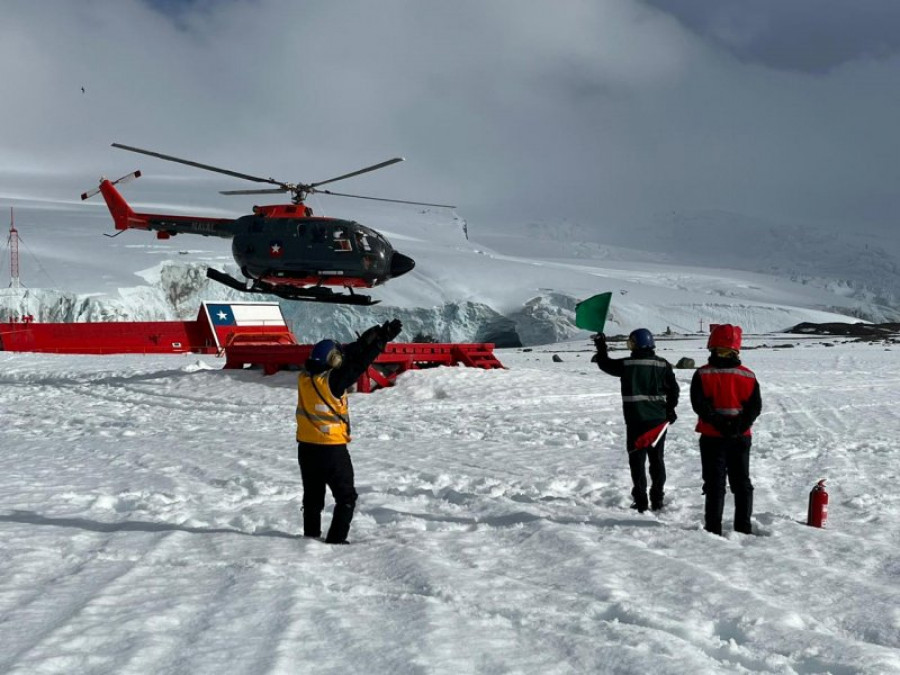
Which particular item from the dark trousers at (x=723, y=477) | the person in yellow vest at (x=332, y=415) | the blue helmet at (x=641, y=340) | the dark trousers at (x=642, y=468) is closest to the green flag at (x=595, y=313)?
the blue helmet at (x=641, y=340)

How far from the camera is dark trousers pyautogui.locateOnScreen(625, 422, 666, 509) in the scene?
5.95 metres

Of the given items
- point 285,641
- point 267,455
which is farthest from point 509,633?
point 267,455

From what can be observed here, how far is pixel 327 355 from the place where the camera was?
5.15 metres

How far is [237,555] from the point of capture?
491 centimetres

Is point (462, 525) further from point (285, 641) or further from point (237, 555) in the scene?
point (285, 641)

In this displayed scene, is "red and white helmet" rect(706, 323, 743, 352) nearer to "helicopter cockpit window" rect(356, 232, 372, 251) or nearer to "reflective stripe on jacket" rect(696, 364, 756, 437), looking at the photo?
"reflective stripe on jacket" rect(696, 364, 756, 437)

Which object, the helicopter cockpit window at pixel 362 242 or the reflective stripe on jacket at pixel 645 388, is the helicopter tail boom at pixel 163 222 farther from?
the reflective stripe on jacket at pixel 645 388

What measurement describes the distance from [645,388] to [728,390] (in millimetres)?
828

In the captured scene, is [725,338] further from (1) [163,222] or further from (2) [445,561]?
(1) [163,222]

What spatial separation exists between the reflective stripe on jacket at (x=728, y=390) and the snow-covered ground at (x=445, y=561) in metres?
0.85

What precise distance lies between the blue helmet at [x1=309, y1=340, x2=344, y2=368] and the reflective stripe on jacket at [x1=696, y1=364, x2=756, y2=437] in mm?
2514

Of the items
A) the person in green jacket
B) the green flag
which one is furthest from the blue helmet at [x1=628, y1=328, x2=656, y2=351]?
the green flag

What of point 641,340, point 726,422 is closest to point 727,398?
point 726,422

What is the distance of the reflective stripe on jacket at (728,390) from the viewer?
5.27m
